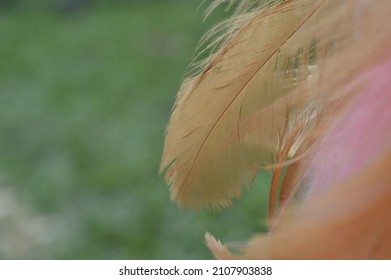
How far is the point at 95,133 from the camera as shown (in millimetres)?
3113

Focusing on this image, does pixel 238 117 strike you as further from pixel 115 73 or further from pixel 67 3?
pixel 67 3

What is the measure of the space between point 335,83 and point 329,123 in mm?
47

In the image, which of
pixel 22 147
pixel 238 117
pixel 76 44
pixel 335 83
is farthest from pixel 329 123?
pixel 76 44

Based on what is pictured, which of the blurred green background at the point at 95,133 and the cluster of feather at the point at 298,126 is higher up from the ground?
the blurred green background at the point at 95,133

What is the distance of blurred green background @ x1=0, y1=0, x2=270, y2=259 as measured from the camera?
2.50 metres

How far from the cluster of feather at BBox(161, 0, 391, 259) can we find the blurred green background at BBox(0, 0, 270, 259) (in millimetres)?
1101

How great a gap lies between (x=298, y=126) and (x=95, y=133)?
2.23m

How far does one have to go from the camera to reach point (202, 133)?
1.00m

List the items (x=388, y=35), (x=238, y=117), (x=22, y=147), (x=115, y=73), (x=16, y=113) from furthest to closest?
(x=115, y=73), (x=16, y=113), (x=22, y=147), (x=238, y=117), (x=388, y=35)

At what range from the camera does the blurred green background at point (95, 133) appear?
8.21 ft

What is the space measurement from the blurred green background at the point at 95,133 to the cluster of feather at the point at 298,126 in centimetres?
110

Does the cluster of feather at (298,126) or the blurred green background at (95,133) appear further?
the blurred green background at (95,133)

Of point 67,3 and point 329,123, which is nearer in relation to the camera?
point 329,123

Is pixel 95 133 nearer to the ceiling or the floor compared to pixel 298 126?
nearer to the ceiling
